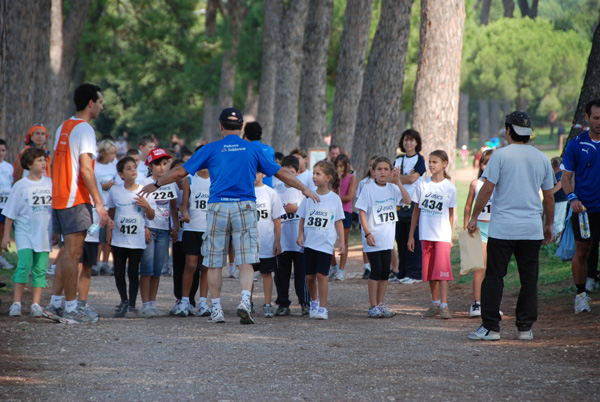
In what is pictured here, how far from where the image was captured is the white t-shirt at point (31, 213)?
9016 mm

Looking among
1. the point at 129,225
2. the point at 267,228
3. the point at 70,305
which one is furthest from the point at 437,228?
the point at 70,305

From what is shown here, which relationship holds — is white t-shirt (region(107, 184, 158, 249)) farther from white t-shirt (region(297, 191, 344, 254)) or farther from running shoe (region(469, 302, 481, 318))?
running shoe (region(469, 302, 481, 318))

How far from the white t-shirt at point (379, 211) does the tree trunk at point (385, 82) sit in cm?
1104

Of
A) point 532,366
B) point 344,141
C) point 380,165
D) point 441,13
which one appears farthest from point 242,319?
point 344,141

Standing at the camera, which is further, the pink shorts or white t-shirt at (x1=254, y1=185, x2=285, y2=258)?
white t-shirt at (x1=254, y1=185, x2=285, y2=258)

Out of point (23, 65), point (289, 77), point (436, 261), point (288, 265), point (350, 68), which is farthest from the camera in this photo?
point (289, 77)

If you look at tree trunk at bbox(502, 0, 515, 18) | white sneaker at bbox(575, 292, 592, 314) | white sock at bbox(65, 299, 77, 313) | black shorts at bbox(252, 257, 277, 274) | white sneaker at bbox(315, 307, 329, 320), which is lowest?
white sneaker at bbox(315, 307, 329, 320)

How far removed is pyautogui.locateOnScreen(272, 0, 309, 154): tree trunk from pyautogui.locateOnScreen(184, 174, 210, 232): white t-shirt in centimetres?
1806

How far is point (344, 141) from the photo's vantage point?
957 inches

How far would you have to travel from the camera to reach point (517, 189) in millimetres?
7492

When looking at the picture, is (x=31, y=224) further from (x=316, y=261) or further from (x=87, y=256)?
(x=316, y=261)

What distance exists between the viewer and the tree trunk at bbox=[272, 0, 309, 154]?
27641 mm

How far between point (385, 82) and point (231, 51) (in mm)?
19791

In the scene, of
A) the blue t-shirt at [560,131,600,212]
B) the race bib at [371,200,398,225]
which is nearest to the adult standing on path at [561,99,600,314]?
the blue t-shirt at [560,131,600,212]
